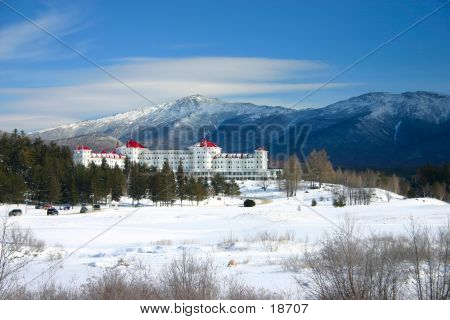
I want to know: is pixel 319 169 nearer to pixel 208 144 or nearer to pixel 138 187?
pixel 208 144

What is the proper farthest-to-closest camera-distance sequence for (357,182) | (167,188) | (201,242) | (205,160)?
(205,160) < (357,182) < (167,188) < (201,242)

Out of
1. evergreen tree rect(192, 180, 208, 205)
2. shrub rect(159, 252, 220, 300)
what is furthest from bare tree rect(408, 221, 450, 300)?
evergreen tree rect(192, 180, 208, 205)

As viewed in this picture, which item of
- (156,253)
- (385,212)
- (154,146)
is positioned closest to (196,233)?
(156,253)

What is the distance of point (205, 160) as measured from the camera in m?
128

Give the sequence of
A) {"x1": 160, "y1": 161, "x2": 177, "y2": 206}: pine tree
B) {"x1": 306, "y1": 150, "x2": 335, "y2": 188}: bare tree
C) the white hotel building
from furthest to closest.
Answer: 1. the white hotel building
2. {"x1": 306, "y1": 150, "x2": 335, "y2": 188}: bare tree
3. {"x1": 160, "y1": 161, "x2": 177, "y2": 206}: pine tree

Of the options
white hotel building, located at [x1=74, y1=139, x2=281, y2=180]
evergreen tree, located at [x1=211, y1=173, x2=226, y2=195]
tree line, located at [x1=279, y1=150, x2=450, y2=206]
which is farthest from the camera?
white hotel building, located at [x1=74, y1=139, x2=281, y2=180]

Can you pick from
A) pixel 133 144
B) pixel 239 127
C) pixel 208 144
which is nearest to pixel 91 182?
pixel 239 127

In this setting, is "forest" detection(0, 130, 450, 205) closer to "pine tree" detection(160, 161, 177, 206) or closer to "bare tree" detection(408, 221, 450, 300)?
"pine tree" detection(160, 161, 177, 206)

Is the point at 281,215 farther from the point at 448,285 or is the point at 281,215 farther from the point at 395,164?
the point at 395,164

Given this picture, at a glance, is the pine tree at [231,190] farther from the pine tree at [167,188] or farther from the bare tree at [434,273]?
the bare tree at [434,273]

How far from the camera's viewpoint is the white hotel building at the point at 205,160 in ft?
417

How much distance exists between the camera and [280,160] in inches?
5094

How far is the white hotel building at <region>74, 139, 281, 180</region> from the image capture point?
12712 cm

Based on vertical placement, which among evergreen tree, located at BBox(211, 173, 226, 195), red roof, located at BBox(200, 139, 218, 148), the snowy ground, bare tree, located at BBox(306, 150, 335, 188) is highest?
red roof, located at BBox(200, 139, 218, 148)
